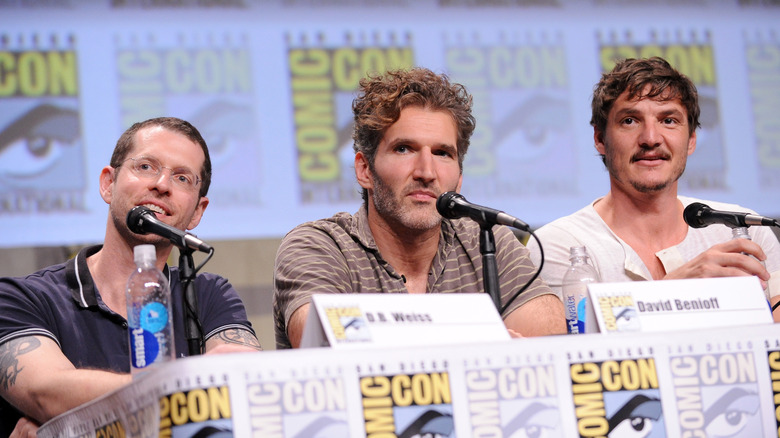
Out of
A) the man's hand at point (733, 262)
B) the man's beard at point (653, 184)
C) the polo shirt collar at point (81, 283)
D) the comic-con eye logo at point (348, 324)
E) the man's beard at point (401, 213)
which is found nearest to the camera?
the comic-con eye logo at point (348, 324)

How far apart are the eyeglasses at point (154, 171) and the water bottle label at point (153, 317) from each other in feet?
2.65

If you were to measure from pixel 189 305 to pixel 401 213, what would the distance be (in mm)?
694

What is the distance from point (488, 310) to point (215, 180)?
2435 mm

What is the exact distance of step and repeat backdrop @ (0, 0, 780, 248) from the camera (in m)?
3.60

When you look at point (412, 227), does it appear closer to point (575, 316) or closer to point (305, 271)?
point (305, 271)

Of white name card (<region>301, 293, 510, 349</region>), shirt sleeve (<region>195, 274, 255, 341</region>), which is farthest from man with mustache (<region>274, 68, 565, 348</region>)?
white name card (<region>301, 293, 510, 349</region>)

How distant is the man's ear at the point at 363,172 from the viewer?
98.4 inches

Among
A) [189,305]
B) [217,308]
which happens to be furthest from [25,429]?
[217,308]

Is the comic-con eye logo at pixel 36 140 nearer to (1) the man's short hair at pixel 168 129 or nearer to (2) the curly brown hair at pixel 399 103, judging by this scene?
(1) the man's short hair at pixel 168 129

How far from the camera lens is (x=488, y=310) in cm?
146

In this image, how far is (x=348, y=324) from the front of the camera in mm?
1320

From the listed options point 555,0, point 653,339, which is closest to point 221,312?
point 653,339

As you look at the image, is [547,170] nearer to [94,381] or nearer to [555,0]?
[555,0]

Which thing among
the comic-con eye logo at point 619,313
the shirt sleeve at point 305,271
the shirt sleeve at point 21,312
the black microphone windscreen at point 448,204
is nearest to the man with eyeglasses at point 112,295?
the shirt sleeve at point 21,312
